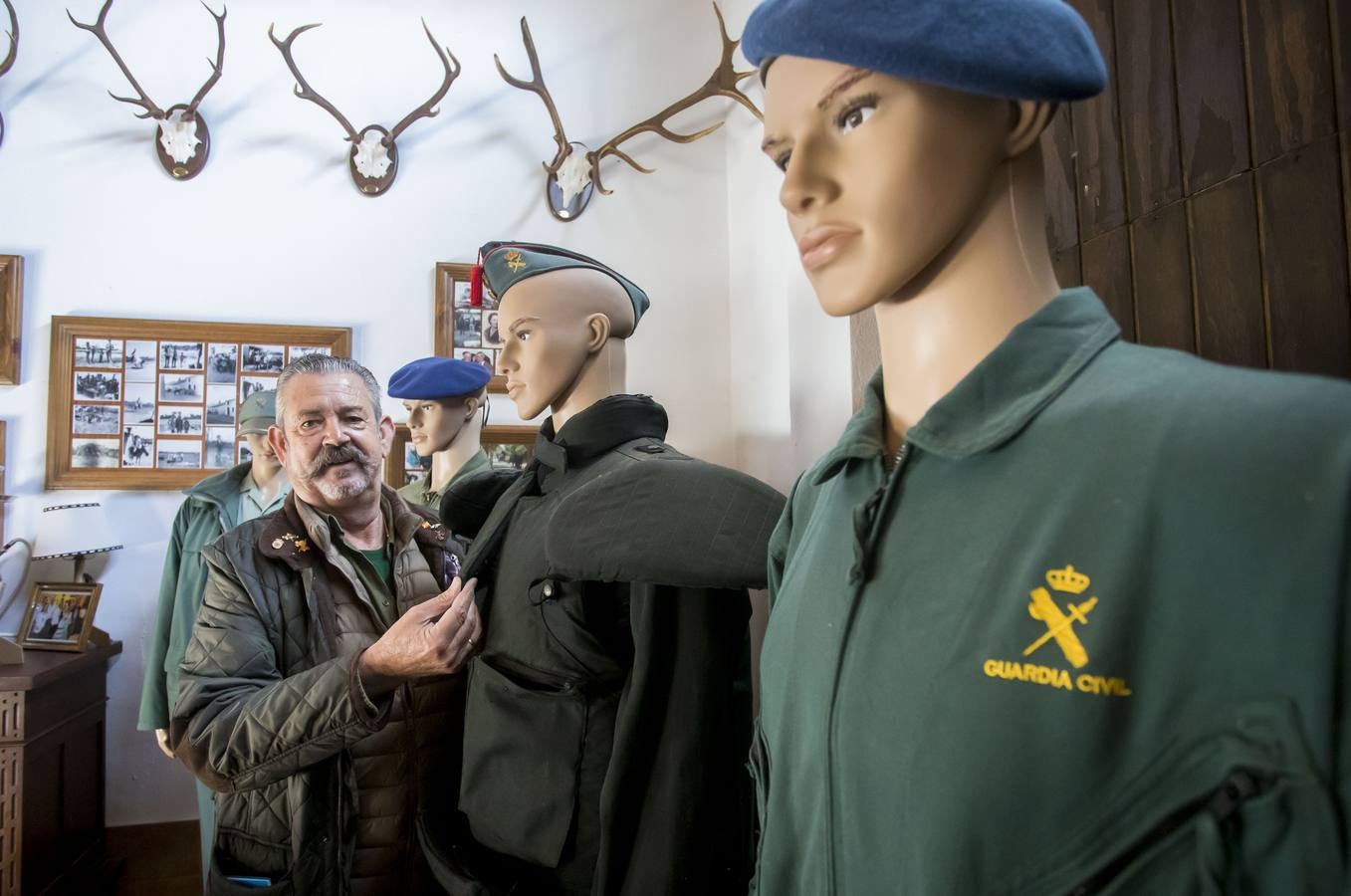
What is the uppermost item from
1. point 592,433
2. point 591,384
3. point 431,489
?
point 591,384

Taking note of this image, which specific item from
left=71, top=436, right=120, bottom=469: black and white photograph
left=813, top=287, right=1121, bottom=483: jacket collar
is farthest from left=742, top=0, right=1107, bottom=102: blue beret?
left=71, top=436, right=120, bottom=469: black and white photograph

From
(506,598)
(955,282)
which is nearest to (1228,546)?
(955,282)

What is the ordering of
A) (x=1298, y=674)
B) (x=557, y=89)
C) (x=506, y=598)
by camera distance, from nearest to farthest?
(x=1298, y=674) → (x=506, y=598) → (x=557, y=89)

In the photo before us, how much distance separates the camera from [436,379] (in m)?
3.01

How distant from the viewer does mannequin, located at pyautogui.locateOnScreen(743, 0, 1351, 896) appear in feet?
1.83

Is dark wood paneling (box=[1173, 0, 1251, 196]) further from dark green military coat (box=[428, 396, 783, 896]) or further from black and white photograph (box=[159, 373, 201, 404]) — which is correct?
black and white photograph (box=[159, 373, 201, 404])

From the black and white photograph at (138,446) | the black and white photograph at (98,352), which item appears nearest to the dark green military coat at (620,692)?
the black and white photograph at (138,446)

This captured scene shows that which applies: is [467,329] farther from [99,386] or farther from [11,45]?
[11,45]

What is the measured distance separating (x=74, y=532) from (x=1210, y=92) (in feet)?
12.7

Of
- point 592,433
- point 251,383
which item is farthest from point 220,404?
point 592,433

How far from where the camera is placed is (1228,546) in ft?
1.90

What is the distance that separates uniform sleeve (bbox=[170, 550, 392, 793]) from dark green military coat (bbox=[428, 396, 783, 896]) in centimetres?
24

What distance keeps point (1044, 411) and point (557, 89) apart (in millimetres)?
3742

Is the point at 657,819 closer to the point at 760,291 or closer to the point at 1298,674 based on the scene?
the point at 1298,674
